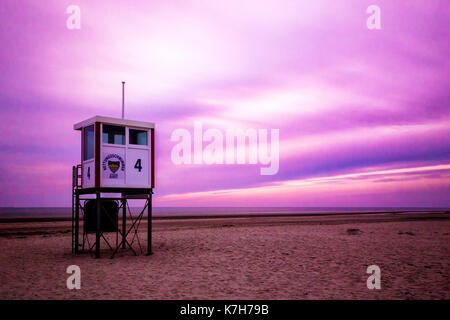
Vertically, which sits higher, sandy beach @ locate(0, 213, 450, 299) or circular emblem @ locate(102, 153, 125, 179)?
circular emblem @ locate(102, 153, 125, 179)

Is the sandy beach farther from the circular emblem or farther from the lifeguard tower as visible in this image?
the circular emblem

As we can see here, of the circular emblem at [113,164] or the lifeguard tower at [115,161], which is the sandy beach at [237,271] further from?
the circular emblem at [113,164]

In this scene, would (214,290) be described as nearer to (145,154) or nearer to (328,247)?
(145,154)

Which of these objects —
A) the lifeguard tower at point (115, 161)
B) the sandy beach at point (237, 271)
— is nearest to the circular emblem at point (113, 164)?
the lifeguard tower at point (115, 161)

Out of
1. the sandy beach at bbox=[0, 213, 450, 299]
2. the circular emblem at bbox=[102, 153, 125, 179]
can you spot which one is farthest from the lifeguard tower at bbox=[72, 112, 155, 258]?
the sandy beach at bbox=[0, 213, 450, 299]

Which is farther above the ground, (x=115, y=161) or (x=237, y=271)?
(x=115, y=161)

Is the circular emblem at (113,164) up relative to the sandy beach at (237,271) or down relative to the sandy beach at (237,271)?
up

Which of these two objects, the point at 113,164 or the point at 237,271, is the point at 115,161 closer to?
the point at 113,164

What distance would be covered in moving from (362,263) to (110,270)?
31.6 ft

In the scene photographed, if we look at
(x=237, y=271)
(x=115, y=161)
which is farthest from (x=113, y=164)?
(x=237, y=271)

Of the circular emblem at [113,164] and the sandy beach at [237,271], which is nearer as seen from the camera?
the sandy beach at [237,271]
